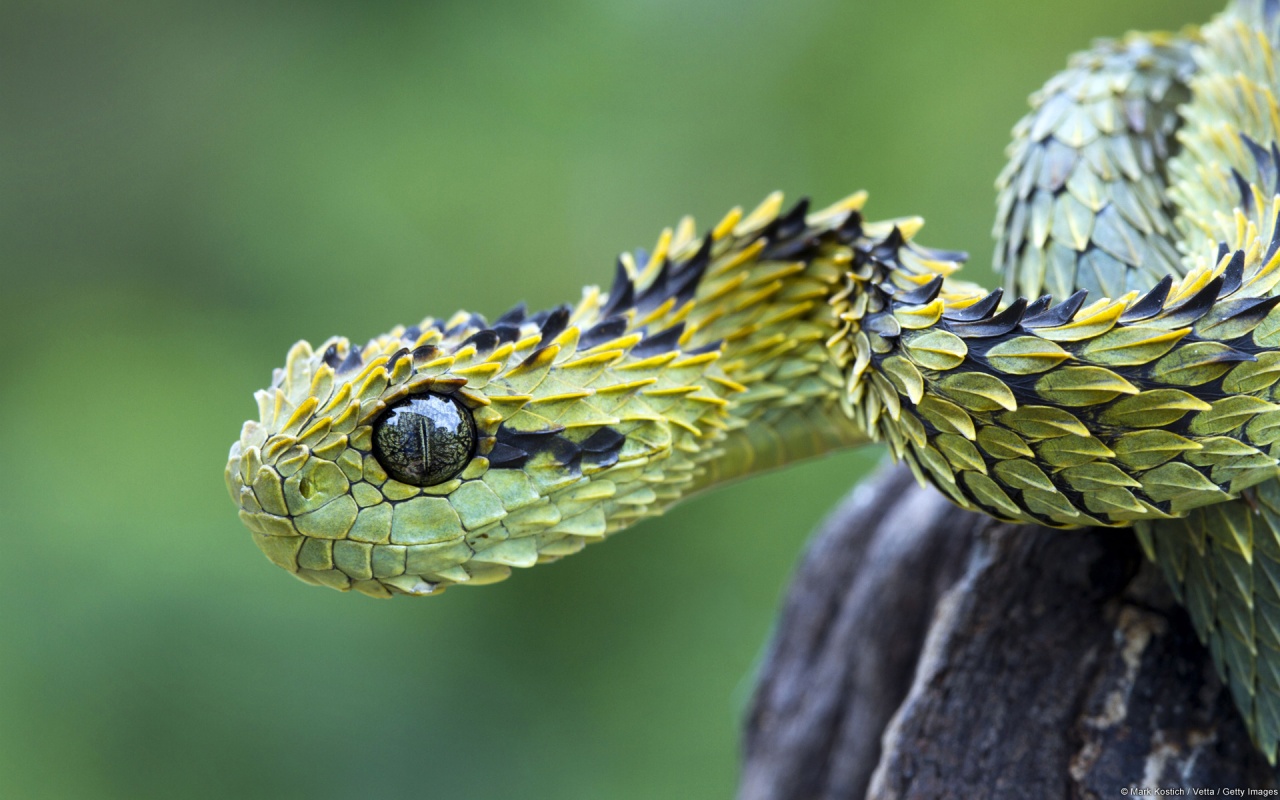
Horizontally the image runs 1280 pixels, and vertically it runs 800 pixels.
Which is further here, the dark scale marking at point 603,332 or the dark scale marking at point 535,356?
the dark scale marking at point 603,332

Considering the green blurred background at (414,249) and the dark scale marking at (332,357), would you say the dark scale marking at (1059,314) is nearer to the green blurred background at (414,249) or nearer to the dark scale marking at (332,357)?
the dark scale marking at (332,357)

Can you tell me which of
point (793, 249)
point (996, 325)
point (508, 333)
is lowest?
point (508, 333)

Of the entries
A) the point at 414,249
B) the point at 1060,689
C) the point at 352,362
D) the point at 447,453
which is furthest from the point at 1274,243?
the point at 414,249

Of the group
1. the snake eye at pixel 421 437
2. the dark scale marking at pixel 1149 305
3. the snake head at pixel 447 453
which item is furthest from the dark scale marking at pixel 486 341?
the dark scale marking at pixel 1149 305

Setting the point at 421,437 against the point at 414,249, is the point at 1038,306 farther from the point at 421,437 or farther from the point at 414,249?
the point at 414,249

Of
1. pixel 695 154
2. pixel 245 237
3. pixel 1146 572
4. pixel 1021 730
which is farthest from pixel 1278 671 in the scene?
pixel 245 237

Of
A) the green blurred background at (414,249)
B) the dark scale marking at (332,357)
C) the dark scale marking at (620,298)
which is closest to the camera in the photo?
the dark scale marking at (332,357)

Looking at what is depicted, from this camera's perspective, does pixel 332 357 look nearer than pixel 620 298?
Yes

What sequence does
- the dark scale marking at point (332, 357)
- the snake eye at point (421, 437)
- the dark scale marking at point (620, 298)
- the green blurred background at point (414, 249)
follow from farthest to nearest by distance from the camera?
the green blurred background at point (414, 249)
the dark scale marking at point (620, 298)
the dark scale marking at point (332, 357)
the snake eye at point (421, 437)

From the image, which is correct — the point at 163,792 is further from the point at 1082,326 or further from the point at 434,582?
the point at 1082,326
